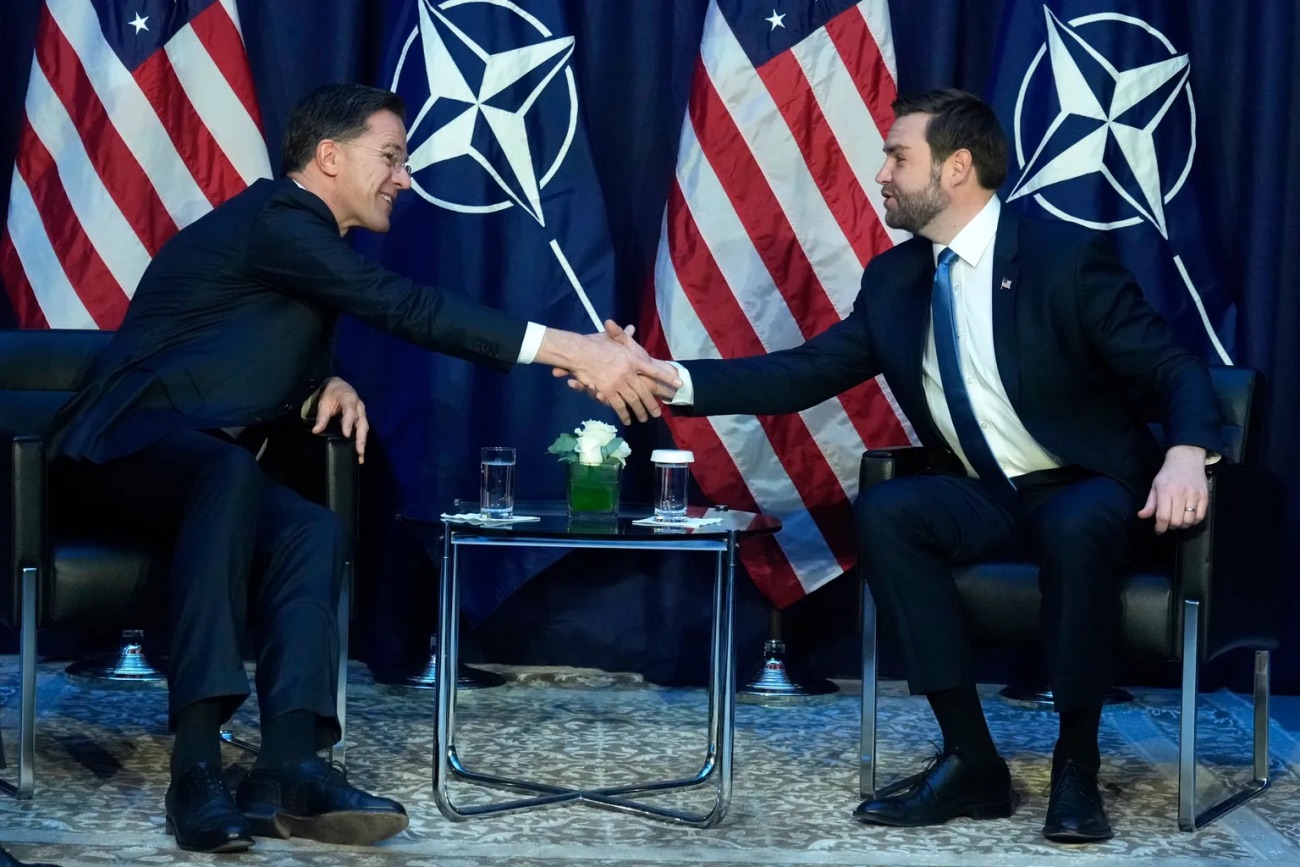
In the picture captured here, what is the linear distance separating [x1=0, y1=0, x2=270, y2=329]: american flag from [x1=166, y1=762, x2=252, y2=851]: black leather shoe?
5.24 feet

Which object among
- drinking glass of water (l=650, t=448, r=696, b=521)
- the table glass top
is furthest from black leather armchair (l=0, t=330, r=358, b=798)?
drinking glass of water (l=650, t=448, r=696, b=521)

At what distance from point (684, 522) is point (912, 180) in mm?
883

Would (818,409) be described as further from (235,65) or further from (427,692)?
(235,65)

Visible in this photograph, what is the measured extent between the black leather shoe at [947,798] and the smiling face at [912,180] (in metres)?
1.07

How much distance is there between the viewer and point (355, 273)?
10.1 feet

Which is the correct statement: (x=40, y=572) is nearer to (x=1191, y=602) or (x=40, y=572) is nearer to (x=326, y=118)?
(x=326, y=118)

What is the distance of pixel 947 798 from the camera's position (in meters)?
2.85

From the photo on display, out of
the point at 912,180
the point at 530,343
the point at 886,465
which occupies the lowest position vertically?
the point at 886,465

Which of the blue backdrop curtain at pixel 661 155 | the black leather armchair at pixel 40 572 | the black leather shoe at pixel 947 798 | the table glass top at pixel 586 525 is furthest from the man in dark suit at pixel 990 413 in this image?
→ the black leather armchair at pixel 40 572

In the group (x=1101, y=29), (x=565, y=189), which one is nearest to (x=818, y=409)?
(x=565, y=189)

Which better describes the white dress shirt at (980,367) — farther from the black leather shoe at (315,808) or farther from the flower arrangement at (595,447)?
the black leather shoe at (315,808)

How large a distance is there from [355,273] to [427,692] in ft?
3.96

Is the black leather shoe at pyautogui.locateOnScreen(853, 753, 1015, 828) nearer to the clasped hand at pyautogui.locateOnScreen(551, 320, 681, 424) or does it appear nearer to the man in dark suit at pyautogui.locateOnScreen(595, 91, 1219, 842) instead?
the man in dark suit at pyautogui.locateOnScreen(595, 91, 1219, 842)

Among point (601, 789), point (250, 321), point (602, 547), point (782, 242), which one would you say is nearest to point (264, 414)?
point (250, 321)
